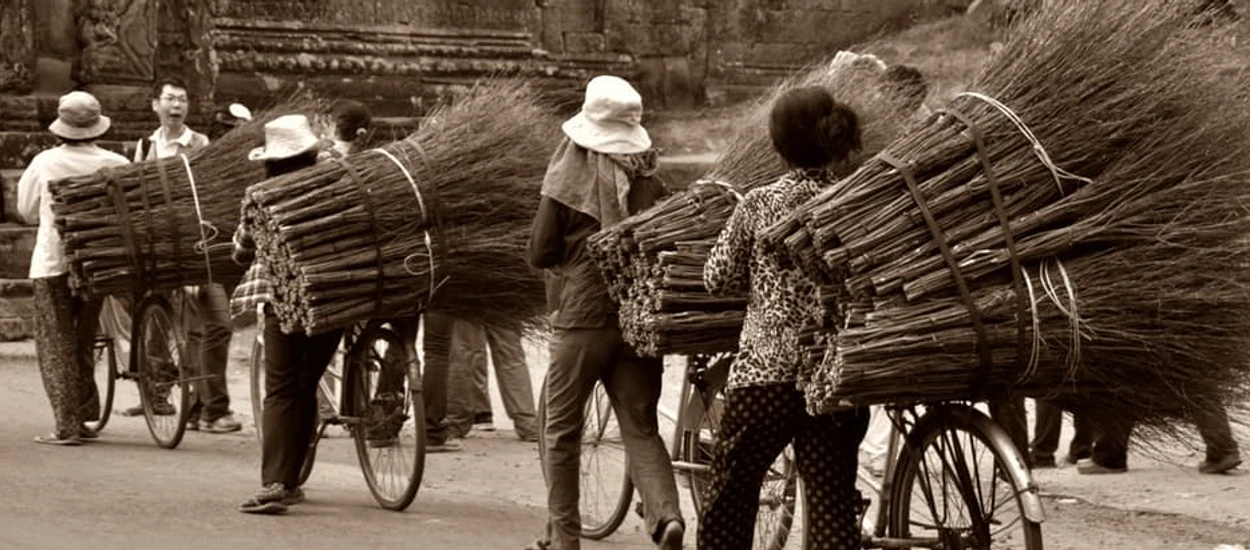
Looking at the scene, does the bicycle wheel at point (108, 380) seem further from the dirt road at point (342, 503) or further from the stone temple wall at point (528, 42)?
the stone temple wall at point (528, 42)

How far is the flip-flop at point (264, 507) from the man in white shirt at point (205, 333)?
2.36 metres

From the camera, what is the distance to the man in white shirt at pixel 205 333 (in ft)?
38.6

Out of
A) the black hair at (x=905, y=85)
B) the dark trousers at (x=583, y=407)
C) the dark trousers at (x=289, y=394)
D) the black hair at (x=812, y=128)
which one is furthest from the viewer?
the dark trousers at (x=289, y=394)

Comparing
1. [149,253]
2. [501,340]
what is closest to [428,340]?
[501,340]

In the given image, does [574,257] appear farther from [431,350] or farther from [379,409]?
[431,350]

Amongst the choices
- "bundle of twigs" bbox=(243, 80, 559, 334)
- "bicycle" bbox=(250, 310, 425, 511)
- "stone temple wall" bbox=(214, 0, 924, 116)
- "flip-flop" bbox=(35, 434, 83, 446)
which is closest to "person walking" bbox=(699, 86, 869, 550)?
"bundle of twigs" bbox=(243, 80, 559, 334)

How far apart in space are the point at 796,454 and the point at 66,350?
18.8ft

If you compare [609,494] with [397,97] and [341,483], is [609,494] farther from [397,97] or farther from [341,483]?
[397,97]

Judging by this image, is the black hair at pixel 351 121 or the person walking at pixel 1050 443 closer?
the person walking at pixel 1050 443

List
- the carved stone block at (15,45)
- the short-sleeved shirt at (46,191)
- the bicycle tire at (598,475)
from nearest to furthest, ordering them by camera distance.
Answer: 1. the bicycle tire at (598,475)
2. the short-sleeved shirt at (46,191)
3. the carved stone block at (15,45)

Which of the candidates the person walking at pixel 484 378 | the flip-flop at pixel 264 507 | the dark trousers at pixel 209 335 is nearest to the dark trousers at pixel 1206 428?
the flip-flop at pixel 264 507

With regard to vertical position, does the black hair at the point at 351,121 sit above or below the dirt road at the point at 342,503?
above

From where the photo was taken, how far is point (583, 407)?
791 centimetres

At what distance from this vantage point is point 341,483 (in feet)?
33.4
